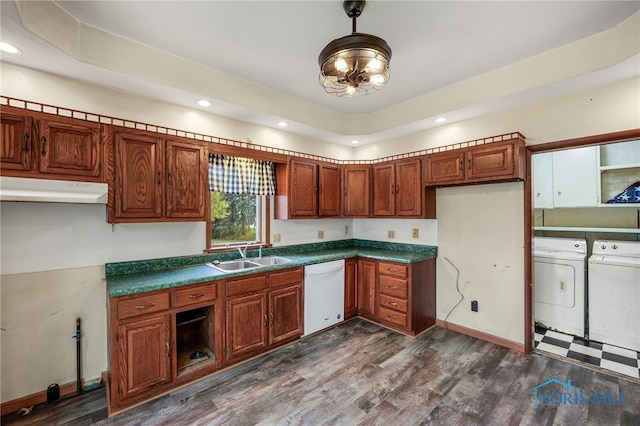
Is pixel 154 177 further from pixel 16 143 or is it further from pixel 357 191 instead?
pixel 357 191

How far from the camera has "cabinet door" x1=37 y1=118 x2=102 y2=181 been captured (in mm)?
1949

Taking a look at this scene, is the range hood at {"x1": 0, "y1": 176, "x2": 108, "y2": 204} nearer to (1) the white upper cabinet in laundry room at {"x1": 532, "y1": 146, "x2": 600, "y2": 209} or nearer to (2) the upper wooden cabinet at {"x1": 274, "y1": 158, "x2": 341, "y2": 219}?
(2) the upper wooden cabinet at {"x1": 274, "y1": 158, "x2": 341, "y2": 219}

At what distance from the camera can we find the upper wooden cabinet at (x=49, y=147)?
1.84 meters

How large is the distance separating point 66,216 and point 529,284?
14.1 ft

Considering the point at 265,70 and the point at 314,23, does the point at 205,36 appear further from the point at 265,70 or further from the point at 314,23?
the point at 314,23

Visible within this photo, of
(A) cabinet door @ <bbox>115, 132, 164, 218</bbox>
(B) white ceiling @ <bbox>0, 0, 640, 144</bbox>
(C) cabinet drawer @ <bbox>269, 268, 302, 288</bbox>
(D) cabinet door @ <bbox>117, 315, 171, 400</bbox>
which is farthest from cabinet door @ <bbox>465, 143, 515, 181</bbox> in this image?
(D) cabinet door @ <bbox>117, 315, 171, 400</bbox>

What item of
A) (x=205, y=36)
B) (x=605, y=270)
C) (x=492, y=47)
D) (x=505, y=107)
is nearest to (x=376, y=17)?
(x=492, y=47)

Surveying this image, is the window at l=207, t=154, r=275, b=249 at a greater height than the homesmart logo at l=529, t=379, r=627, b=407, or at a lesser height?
greater

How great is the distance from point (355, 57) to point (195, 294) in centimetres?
220

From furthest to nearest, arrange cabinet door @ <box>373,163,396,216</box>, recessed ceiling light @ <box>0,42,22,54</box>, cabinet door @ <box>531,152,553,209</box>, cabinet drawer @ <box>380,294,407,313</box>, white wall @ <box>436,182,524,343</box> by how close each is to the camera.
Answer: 1. cabinet door @ <box>373,163,396,216</box>
2. cabinet door @ <box>531,152,553,209</box>
3. cabinet drawer @ <box>380,294,407,313</box>
4. white wall @ <box>436,182,524,343</box>
5. recessed ceiling light @ <box>0,42,22,54</box>

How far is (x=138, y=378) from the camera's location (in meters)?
2.10

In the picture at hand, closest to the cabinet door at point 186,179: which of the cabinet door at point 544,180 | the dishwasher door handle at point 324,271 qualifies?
the dishwasher door handle at point 324,271

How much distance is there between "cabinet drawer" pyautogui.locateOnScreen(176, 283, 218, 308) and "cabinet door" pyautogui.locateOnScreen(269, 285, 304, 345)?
24.2 inches

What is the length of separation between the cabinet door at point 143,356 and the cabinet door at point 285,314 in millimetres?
967
